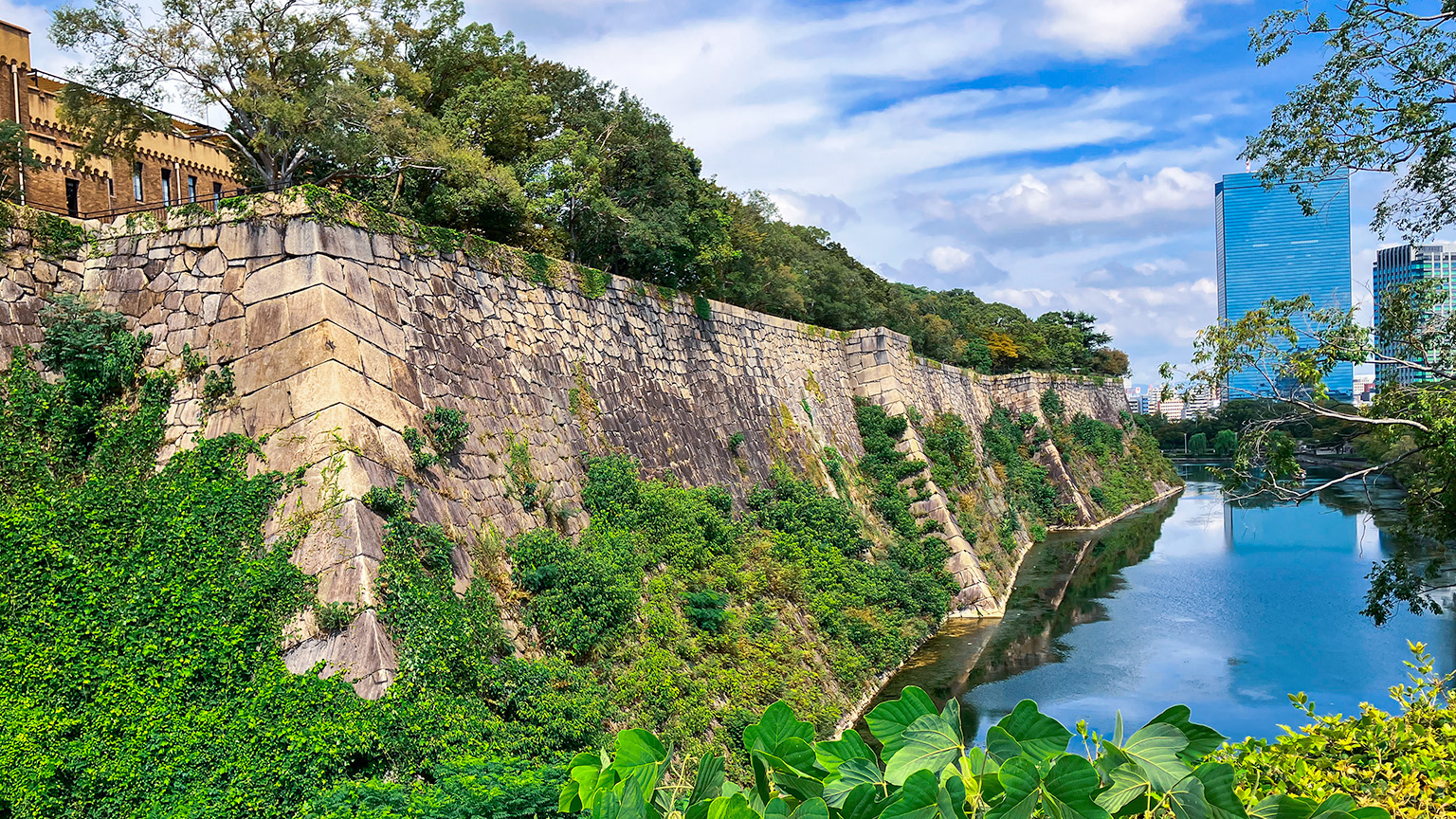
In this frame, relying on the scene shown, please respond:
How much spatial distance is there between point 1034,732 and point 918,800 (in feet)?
1.31

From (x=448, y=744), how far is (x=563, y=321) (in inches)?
237

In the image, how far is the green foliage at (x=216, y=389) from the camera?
23.1 ft

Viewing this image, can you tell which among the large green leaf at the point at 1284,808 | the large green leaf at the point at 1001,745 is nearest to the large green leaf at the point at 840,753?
the large green leaf at the point at 1001,745

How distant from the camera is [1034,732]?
201 centimetres

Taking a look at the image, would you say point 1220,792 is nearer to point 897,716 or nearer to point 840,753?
point 897,716

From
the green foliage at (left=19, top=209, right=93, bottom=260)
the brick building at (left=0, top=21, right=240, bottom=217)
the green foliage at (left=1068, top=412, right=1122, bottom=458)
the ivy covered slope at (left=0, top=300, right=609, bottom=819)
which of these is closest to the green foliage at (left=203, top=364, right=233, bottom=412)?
the ivy covered slope at (left=0, top=300, right=609, bottom=819)

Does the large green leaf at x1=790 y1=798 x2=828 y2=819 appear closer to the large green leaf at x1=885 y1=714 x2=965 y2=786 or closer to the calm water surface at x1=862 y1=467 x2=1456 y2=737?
the large green leaf at x1=885 y1=714 x2=965 y2=786

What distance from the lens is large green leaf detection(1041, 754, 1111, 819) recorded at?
5.56ft

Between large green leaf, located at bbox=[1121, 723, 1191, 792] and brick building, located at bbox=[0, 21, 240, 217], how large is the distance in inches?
730

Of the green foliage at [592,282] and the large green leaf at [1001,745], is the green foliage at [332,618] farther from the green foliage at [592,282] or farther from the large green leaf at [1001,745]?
the green foliage at [592,282]

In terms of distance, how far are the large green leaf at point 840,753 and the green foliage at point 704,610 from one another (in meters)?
7.56

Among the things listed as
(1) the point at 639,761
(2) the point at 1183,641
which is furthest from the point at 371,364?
(2) the point at 1183,641

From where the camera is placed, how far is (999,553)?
70.7 ft

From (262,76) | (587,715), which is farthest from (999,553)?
(262,76)
